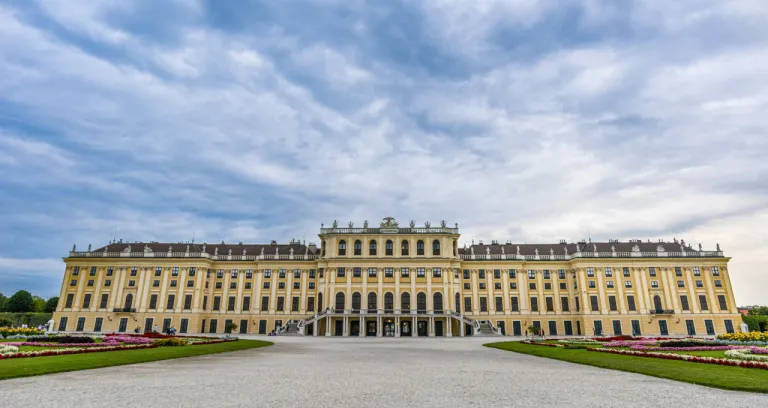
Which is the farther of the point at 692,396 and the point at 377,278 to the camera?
the point at 377,278

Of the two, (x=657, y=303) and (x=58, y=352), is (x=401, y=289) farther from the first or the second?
(x=58, y=352)

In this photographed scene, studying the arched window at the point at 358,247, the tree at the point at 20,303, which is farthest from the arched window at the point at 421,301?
the tree at the point at 20,303

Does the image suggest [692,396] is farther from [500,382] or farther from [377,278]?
[377,278]

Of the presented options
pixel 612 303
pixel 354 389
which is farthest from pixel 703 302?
pixel 354 389

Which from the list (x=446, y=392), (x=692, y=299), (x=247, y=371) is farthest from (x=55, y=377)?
(x=692, y=299)

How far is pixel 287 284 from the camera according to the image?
6994cm

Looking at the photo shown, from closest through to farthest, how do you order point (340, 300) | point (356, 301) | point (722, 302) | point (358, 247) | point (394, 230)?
1. point (722, 302)
2. point (356, 301)
3. point (340, 300)
4. point (394, 230)
5. point (358, 247)

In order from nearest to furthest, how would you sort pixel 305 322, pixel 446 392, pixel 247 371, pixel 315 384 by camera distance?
pixel 446 392, pixel 315 384, pixel 247 371, pixel 305 322

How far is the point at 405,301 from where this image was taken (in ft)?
216

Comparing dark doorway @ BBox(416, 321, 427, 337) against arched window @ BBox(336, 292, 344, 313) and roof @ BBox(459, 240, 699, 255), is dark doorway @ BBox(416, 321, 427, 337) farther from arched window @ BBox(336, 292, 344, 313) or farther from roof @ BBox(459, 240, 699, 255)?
roof @ BBox(459, 240, 699, 255)

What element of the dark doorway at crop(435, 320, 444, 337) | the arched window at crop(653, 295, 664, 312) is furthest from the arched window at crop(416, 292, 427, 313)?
the arched window at crop(653, 295, 664, 312)

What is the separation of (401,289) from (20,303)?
84909mm

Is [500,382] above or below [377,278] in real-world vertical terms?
below

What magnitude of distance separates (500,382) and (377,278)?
53919 mm
